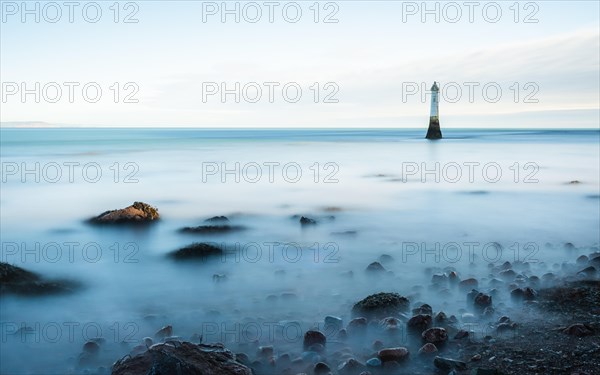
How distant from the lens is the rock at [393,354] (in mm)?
4562

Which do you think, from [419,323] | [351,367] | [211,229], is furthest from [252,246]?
[351,367]

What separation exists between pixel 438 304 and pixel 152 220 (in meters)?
7.38

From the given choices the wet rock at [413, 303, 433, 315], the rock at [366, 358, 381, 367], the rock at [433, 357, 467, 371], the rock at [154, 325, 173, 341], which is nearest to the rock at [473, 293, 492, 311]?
the wet rock at [413, 303, 433, 315]

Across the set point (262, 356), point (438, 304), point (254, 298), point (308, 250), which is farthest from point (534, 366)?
point (308, 250)

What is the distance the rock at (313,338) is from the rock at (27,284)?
3.87m

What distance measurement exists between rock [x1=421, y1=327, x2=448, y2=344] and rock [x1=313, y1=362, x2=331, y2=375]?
3.60 feet

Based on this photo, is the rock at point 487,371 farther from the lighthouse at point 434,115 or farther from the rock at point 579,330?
the lighthouse at point 434,115

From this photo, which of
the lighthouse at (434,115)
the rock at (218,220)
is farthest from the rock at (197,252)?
the lighthouse at (434,115)

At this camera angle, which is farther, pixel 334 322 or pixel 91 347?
pixel 334 322

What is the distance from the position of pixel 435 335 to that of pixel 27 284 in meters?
5.59

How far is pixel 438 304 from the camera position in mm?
6008

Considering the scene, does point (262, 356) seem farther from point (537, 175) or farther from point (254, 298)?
point (537, 175)

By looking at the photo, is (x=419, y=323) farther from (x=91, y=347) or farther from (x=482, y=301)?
(x=91, y=347)

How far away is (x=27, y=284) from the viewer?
6902mm
